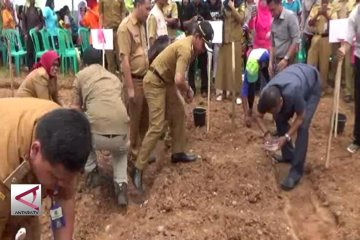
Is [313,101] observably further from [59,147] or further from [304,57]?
[304,57]

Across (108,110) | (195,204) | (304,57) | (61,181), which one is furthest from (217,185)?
(304,57)

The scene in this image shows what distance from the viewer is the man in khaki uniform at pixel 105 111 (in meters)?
5.28

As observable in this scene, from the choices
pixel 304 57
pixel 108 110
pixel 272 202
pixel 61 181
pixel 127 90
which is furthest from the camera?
pixel 304 57

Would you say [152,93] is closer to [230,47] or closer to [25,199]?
[230,47]

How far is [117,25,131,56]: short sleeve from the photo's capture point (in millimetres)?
6012

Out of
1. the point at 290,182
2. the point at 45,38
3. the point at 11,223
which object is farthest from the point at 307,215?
the point at 45,38

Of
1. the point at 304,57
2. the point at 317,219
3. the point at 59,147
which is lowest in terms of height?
the point at 317,219

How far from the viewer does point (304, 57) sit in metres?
10.6

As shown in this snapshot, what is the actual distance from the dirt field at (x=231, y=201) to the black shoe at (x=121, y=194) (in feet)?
0.31

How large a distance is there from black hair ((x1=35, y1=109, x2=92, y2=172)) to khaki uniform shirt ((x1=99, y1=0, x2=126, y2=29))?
761 centimetres

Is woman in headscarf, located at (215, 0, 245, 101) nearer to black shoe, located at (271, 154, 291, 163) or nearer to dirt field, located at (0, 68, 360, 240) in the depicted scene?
dirt field, located at (0, 68, 360, 240)

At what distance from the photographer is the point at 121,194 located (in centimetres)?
556

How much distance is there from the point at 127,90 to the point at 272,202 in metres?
1.93

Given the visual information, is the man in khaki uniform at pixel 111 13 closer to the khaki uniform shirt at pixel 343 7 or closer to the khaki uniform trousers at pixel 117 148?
the khaki uniform shirt at pixel 343 7
